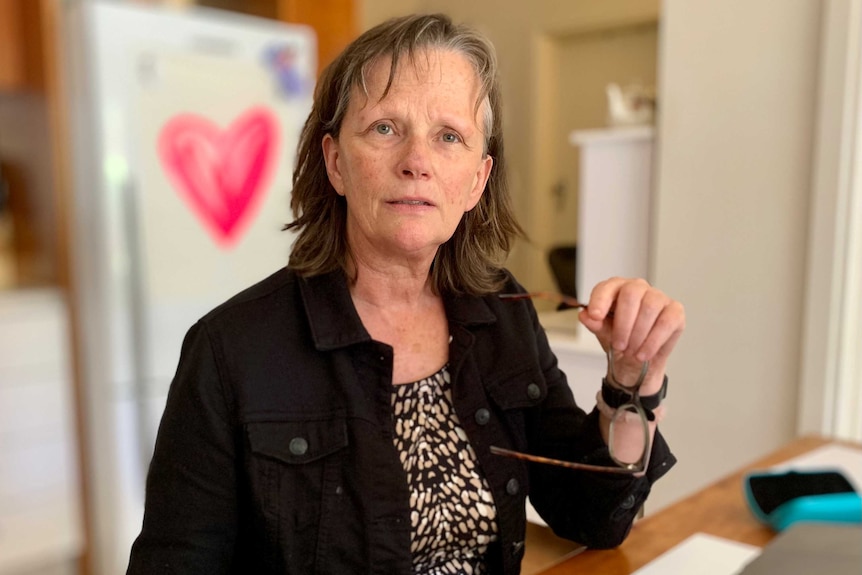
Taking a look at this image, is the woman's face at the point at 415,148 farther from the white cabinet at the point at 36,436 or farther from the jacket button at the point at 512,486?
the white cabinet at the point at 36,436

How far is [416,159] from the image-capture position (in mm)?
477

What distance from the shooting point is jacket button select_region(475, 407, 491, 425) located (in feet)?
1.98

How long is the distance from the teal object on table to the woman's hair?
1.35 feet

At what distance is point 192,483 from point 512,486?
0.26 meters

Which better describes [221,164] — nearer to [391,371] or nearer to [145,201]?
[145,201]

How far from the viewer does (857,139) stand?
100 centimetres

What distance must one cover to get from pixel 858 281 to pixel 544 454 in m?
0.66

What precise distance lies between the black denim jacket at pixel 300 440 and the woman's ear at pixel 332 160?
9 cm

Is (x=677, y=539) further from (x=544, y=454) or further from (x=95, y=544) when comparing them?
(x=95, y=544)

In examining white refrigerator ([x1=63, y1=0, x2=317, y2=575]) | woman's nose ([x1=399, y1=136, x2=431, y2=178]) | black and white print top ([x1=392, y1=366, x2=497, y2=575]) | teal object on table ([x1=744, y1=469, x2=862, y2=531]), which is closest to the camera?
woman's nose ([x1=399, y1=136, x2=431, y2=178])

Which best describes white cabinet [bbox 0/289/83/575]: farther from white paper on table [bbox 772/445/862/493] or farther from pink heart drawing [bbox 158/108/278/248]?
white paper on table [bbox 772/445/862/493]

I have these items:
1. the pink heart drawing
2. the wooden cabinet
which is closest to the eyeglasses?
the pink heart drawing

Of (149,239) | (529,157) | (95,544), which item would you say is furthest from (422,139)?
(529,157)

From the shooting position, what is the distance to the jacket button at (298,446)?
21.7 inches
